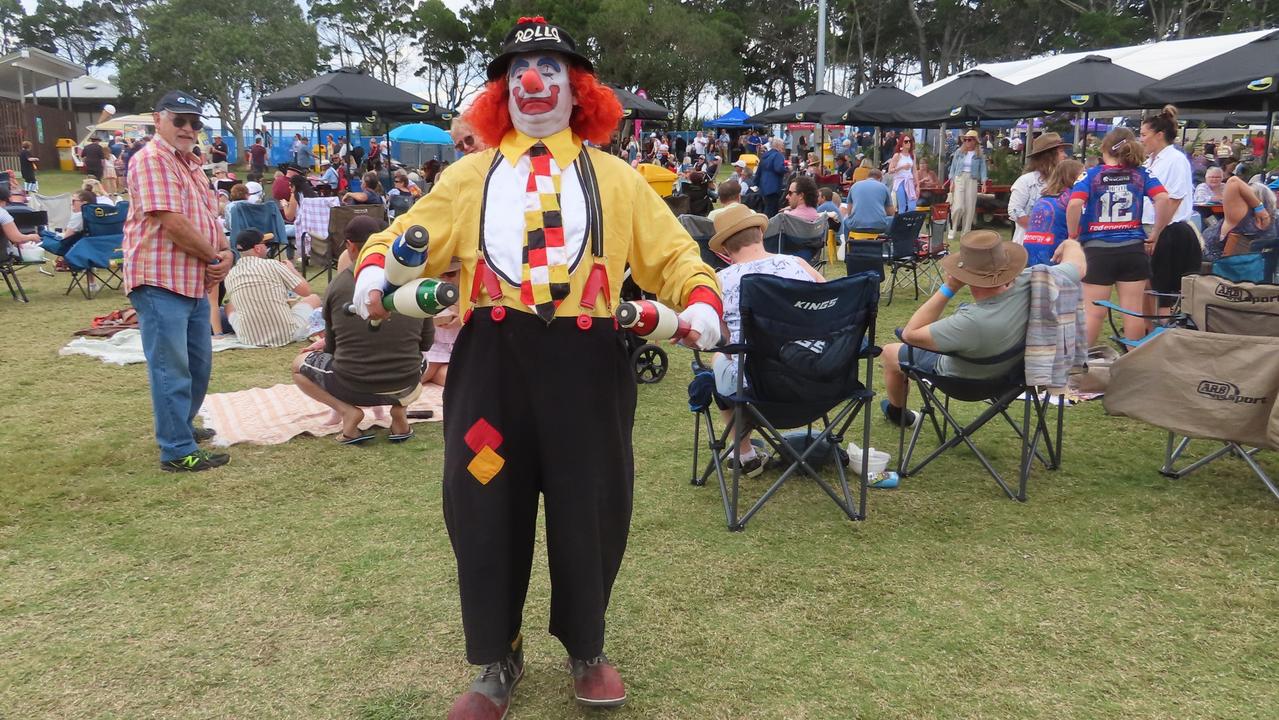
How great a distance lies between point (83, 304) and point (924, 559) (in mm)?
9654

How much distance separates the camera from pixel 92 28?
A: 224 feet

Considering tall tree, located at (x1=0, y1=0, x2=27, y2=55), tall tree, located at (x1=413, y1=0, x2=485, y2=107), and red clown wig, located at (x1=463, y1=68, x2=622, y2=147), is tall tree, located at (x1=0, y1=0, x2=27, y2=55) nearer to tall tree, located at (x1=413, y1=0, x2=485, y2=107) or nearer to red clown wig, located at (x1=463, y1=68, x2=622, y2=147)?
tall tree, located at (x1=413, y1=0, x2=485, y2=107)

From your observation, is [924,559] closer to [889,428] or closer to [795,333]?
[795,333]

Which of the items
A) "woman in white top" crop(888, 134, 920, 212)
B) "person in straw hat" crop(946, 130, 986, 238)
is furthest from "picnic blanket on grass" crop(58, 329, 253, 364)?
"person in straw hat" crop(946, 130, 986, 238)

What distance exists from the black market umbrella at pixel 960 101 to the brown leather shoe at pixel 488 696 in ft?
35.8

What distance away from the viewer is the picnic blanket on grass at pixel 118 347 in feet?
24.8

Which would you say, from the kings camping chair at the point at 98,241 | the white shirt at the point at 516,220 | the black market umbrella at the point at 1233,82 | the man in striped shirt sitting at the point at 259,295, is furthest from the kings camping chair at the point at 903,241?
the kings camping chair at the point at 98,241

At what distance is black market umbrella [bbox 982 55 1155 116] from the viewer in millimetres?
10469

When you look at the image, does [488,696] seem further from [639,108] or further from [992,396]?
[639,108]

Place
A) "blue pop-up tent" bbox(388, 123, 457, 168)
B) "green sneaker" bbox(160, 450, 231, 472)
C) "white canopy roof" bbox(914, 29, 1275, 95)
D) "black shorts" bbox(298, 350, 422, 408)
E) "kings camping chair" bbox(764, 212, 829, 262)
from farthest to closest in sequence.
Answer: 1. "blue pop-up tent" bbox(388, 123, 457, 168)
2. "white canopy roof" bbox(914, 29, 1275, 95)
3. "kings camping chair" bbox(764, 212, 829, 262)
4. "black shorts" bbox(298, 350, 422, 408)
5. "green sneaker" bbox(160, 450, 231, 472)

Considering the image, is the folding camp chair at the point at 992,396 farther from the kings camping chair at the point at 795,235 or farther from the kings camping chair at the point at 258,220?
the kings camping chair at the point at 258,220

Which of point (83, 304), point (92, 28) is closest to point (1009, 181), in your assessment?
point (83, 304)

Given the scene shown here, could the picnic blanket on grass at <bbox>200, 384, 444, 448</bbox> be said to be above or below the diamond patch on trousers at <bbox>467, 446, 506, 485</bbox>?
Result: below

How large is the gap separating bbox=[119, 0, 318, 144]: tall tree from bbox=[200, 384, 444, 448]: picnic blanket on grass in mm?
40056
